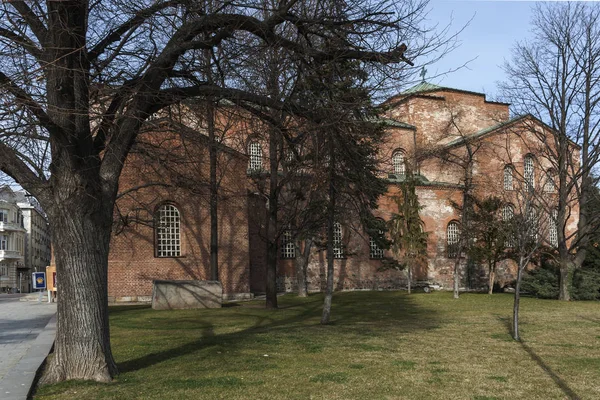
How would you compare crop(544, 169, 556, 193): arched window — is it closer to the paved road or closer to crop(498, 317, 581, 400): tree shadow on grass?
crop(498, 317, 581, 400): tree shadow on grass

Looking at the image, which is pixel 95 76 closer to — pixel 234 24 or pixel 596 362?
pixel 234 24

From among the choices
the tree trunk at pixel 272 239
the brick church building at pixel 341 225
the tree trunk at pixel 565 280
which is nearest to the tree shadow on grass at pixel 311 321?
the tree trunk at pixel 272 239

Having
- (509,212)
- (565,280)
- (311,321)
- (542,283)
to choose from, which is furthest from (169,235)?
(565,280)

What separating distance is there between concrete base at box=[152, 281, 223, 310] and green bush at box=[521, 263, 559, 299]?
15749 millimetres

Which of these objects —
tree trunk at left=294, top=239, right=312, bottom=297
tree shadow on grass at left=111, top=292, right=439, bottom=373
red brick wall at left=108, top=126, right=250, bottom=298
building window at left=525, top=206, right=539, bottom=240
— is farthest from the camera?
tree trunk at left=294, top=239, right=312, bottom=297

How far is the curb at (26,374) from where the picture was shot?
718 centimetres

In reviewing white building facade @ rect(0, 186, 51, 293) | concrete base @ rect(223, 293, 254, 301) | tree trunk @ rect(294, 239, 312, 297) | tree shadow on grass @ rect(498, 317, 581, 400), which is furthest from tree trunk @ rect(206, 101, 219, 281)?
white building facade @ rect(0, 186, 51, 293)

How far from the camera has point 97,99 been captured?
850 centimetres

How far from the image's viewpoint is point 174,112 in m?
9.38

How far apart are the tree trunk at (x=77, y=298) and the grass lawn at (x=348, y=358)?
306 millimetres

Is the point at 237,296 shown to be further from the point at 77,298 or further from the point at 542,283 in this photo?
the point at 77,298

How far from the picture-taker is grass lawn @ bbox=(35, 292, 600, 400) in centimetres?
730

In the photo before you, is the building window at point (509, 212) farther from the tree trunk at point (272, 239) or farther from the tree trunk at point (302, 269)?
the tree trunk at point (302, 269)

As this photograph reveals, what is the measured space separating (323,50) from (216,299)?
536 inches
